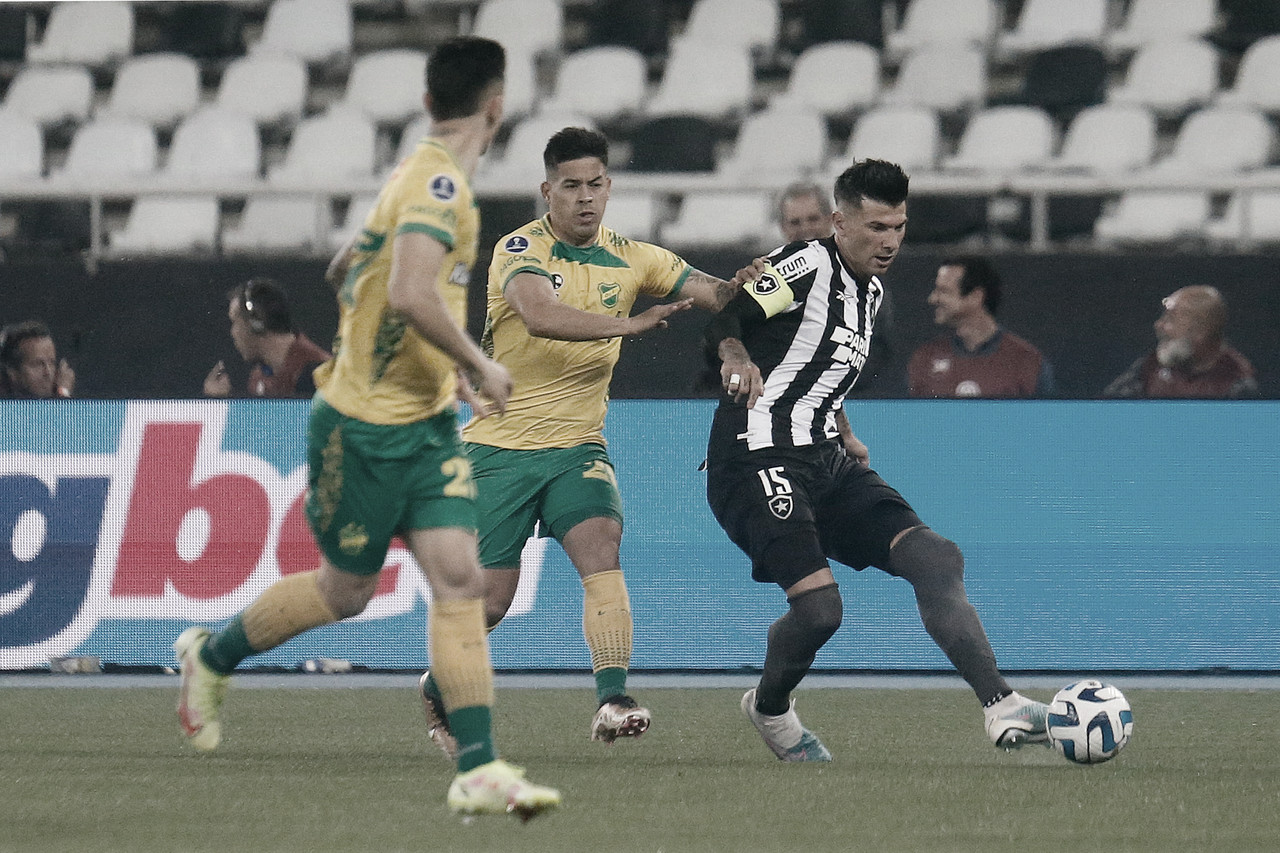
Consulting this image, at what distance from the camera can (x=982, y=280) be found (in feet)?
30.4

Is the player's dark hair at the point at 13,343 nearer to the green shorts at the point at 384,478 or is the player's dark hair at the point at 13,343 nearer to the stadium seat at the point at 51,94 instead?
the stadium seat at the point at 51,94

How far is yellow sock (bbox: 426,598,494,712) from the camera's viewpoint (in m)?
4.53

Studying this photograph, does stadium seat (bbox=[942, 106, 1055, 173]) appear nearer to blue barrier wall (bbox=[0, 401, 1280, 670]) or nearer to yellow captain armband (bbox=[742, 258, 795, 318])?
blue barrier wall (bbox=[0, 401, 1280, 670])

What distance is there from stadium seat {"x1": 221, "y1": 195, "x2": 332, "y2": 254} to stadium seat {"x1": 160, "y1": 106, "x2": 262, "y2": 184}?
104cm

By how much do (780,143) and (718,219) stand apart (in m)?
1.35

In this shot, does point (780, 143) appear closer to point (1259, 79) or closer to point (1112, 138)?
point (1112, 138)

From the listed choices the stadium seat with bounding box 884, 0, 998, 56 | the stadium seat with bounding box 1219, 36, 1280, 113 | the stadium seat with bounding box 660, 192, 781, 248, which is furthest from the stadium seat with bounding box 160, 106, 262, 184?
the stadium seat with bounding box 1219, 36, 1280, 113

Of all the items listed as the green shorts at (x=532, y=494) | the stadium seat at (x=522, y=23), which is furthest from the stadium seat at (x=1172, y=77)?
the green shorts at (x=532, y=494)

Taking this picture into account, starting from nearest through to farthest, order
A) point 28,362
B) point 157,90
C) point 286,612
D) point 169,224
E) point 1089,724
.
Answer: point 286,612 → point 1089,724 → point 28,362 → point 169,224 → point 157,90

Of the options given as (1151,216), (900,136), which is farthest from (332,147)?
(1151,216)

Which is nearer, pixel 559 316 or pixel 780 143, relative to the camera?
pixel 559 316

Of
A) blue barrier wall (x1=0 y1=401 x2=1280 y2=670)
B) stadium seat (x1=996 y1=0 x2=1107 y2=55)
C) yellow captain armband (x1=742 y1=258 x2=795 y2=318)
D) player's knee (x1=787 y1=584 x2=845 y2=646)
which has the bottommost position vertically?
blue barrier wall (x1=0 y1=401 x2=1280 y2=670)

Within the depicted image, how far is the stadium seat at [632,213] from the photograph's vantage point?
11.9 metres

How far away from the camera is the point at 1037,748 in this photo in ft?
21.4
